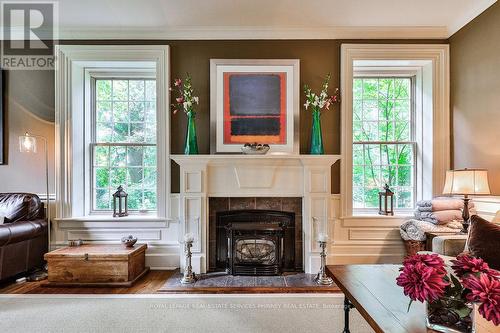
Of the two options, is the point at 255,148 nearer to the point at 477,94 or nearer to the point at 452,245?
the point at 452,245

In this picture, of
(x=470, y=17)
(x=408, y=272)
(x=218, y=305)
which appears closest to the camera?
(x=408, y=272)

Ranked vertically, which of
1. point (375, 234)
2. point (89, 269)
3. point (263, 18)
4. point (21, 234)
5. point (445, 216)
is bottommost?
point (89, 269)

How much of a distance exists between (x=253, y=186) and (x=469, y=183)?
2.08m

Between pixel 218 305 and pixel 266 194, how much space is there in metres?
1.31

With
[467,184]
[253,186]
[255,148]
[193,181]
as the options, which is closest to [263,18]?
[255,148]

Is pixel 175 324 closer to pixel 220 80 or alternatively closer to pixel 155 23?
pixel 220 80

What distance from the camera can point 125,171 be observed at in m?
3.84

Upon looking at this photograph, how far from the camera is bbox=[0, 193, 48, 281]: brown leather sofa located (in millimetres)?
2900

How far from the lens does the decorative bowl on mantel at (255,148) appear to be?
130 inches

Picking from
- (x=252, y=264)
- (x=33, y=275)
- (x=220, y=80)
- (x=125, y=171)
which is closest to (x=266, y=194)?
(x=252, y=264)

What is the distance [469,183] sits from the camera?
2.60m

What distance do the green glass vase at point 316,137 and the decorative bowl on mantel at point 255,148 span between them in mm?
557

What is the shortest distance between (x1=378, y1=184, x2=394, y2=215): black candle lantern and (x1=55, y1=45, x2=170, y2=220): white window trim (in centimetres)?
262

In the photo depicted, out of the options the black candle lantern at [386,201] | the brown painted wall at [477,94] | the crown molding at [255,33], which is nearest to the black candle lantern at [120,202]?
the crown molding at [255,33]
